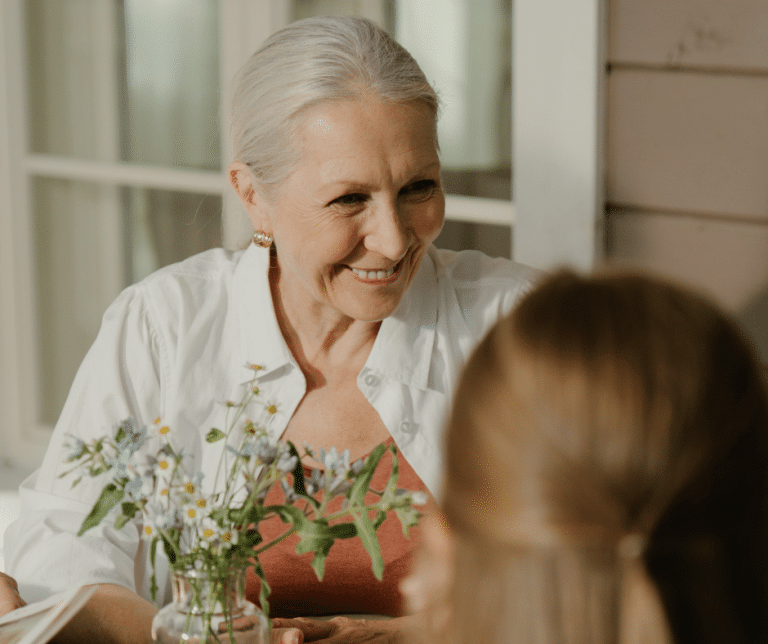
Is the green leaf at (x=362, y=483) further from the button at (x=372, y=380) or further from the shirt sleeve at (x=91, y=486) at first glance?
the button at (x=372, y=380)

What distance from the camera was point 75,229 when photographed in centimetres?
315

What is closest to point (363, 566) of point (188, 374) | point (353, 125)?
point (188, 374)

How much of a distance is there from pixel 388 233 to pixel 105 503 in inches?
28.1

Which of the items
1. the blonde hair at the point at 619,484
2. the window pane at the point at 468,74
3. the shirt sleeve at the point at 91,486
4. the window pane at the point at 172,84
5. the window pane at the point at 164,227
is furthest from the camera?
the window pane at the point at 164,227

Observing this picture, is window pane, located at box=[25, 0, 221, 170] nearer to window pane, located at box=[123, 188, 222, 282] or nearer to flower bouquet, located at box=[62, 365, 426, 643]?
window pane, located at box=[123, 188, 222, 282]

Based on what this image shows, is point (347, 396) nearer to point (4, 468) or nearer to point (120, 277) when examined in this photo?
point (120, 277)

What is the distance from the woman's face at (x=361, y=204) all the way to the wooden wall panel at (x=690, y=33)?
0.49 metres

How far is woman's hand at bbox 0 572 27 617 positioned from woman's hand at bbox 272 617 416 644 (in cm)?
38

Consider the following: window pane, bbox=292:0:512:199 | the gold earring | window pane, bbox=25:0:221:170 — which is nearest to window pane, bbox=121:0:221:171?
window pane, bbox=25:0:221:170

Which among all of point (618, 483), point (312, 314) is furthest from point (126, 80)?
point (618, 483)

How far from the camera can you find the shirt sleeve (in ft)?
4.83

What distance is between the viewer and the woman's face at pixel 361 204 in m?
1.58

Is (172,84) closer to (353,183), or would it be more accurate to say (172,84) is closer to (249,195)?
(249,195)

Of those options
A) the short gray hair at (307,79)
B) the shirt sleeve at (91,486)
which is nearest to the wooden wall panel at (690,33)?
the short gray hair at (307,79)
